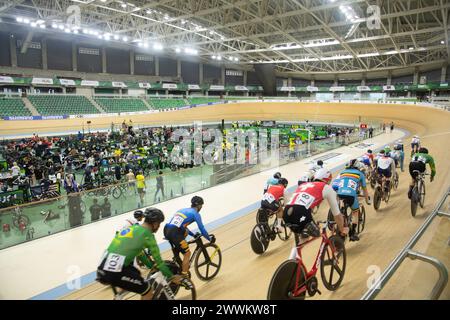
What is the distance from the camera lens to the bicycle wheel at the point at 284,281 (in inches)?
103

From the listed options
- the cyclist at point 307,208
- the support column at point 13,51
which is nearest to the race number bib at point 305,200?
the cyclist at point 307,208

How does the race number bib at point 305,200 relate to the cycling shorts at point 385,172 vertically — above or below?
above

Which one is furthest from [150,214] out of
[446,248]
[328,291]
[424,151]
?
[424,151]

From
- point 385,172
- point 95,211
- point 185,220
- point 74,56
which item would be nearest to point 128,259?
point 185,220

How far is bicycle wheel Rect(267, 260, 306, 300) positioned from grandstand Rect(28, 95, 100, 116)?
28471 millimetres

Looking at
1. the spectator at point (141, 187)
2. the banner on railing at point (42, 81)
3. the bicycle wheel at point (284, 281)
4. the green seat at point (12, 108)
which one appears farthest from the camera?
the banner on railing at point (42, 81)

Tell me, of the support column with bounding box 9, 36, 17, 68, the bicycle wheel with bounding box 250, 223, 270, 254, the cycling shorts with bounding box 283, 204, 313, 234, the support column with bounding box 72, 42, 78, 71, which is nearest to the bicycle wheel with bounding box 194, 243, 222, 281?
the bicycle wheel with bounding box 250, 223, 270, 254

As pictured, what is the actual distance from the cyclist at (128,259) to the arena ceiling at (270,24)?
21060mm

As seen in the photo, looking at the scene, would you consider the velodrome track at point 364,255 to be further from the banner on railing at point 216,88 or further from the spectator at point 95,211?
the banner on railing at point 216,88

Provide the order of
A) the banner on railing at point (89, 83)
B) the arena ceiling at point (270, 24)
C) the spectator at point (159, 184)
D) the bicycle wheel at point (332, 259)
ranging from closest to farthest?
the bicycle wheel at point (332, 259)
the spectator at point (159, 184)
the arena ceiling at point (270, 24)
the banner on railing at point (89, 83)

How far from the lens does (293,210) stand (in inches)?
118
